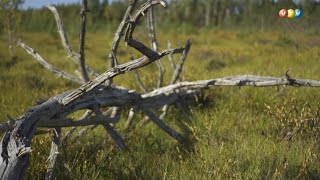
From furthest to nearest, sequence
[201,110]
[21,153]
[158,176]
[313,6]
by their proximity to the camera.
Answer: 1. [313,6]
2. [201,110]
3. [158,176]
4. [21,153]

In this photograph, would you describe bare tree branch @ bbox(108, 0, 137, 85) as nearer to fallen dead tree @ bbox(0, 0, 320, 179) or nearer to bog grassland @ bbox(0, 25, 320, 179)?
fallen dead tree @ bbox(0, 0, 320, 179)

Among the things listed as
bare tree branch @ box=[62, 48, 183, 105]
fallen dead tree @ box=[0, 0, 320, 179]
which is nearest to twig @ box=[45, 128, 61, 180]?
fallen dead tree @ box=[0, 0, 320, 179]

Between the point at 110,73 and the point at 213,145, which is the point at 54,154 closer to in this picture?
the point at 110,73

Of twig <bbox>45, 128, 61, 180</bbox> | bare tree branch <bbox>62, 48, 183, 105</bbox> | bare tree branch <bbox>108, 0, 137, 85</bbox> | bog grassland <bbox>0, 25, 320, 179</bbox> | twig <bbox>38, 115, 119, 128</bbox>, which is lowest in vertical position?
bog grassland <bbox>0, 25, 320, 179</bbox>

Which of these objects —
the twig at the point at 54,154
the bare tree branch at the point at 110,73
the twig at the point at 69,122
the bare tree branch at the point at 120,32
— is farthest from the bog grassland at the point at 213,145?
the bare tree branch at the point at 120,32

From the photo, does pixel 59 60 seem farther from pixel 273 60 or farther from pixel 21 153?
pixel 21 153

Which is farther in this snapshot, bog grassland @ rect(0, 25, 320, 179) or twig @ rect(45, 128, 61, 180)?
bog grassland @ rect(0, 25, 320, 179)

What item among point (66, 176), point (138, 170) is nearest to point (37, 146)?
point (66, 176)

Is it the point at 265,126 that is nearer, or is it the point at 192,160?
the point at 192,160

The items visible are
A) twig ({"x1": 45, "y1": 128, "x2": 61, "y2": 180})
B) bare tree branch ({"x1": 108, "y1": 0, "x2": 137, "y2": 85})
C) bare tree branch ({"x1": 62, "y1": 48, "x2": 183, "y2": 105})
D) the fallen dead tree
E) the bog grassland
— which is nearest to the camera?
the fallen dead tree

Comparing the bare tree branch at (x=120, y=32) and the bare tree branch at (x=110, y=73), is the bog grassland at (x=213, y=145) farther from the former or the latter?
the bare tree branch at (x=120, y=32)

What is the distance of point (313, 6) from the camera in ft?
43.2

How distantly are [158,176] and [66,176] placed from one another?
678 mm

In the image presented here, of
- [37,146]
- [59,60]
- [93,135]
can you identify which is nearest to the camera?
[37,146]
